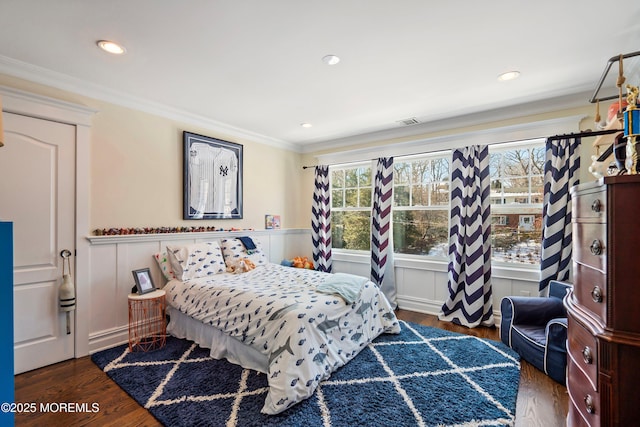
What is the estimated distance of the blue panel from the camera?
4.20 feet

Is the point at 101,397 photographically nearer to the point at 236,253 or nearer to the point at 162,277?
the point at 162,277

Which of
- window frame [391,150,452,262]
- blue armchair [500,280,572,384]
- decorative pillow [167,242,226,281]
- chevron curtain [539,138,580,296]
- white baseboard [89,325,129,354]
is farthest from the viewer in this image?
window frame [391,150,452,262]

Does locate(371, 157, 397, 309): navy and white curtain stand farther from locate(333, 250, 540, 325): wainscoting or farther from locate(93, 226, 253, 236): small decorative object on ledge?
locate(93, 226, 253, 236): small decorative object on ledge

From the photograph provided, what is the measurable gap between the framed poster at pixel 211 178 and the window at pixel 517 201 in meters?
3.34

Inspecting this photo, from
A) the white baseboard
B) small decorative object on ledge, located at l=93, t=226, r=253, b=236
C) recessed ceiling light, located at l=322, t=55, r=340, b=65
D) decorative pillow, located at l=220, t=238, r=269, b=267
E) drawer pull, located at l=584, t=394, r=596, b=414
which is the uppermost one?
recessed ceiling light, located at l=322, t=55, r=340, b=65

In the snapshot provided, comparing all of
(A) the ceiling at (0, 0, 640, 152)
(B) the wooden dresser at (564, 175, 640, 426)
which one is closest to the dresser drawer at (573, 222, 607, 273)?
(B) the wooden dresser at (564, 175, 640, 426)

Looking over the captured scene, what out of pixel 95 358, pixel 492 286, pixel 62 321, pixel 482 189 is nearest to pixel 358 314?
pixel 492 286

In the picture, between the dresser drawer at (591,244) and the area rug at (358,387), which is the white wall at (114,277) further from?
the dresser drawer at (591,244)

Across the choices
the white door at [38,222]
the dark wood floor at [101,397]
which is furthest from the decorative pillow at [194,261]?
the dark wood floor at [101,397]

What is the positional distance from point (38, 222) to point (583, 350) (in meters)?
3.80

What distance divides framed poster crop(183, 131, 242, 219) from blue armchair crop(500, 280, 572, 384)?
3419mm

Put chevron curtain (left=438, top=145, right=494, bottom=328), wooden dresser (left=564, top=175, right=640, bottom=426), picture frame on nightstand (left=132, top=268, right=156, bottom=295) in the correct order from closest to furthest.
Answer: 1. wooden dresser (left=564, top=175, right=640, bottom=426)
2. picture frame on nightstand (left=132, top=268, right=156, bottom=295)
3. chevron curtain (left=438, top=145, right=494, bottom=328)

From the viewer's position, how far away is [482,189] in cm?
343

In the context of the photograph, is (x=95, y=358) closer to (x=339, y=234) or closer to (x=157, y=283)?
(x=157, y=283)
